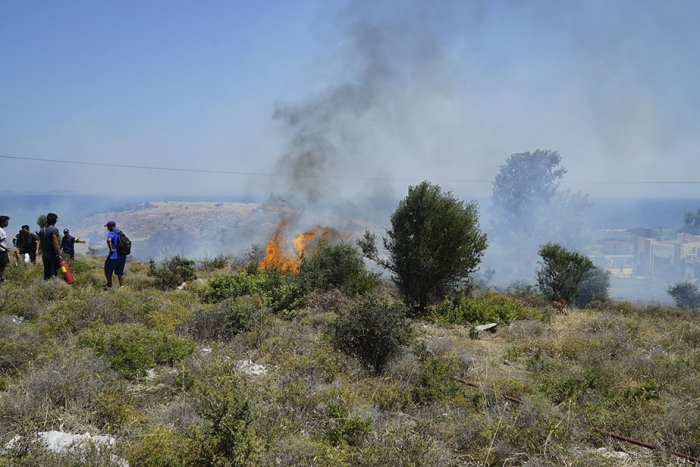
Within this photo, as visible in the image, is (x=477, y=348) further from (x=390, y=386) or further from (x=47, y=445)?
(x=47, y=445)

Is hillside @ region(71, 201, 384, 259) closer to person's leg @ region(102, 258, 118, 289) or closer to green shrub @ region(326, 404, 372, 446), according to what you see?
person's leg @ region(102, 258, 118, 289)

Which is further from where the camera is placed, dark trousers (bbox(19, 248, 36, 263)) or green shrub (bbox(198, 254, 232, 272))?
green shrub (bbox(198, 254, 232, 272))

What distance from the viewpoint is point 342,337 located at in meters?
7.00

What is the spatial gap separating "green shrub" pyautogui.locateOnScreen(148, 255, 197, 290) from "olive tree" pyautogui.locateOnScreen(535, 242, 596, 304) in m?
13.6

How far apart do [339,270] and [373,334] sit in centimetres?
786

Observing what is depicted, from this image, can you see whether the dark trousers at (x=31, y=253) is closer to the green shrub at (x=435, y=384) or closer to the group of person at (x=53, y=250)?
the group of person at (x=53, y=250)

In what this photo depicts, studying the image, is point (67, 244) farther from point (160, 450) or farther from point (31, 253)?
point (160, 450)

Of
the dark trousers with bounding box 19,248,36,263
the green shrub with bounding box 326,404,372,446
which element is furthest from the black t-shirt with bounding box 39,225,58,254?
the green shrub with bounding box 326,404,372,446

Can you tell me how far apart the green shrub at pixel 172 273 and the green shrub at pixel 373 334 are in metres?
8.30

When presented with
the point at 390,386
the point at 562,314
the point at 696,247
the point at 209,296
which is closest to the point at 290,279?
the point at 209,296

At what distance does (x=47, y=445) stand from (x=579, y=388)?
237 inches

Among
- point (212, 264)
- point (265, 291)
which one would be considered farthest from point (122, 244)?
point (212, 264)

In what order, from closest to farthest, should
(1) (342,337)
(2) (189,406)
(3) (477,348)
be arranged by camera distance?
(2) (189,406)
(1) (342,337)
(3) (477,348)

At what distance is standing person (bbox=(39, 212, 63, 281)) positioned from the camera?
980 cm
